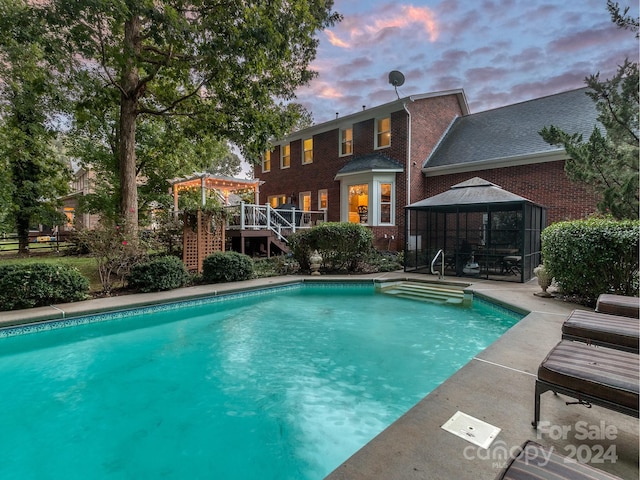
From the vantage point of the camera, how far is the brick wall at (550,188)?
34.5 ft

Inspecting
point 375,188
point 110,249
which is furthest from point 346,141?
point 110,249

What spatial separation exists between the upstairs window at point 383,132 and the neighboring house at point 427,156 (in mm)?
44

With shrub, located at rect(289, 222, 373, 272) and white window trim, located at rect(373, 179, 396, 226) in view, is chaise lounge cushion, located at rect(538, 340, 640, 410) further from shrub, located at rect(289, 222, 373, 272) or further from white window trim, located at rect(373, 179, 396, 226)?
white window trim, located at rect(373, 179, 396, 226)

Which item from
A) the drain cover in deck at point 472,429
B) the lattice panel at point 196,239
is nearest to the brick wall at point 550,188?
the drain cover in deck at point 472,429

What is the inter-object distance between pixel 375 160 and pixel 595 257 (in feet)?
31.5

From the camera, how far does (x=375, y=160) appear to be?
14.1 m

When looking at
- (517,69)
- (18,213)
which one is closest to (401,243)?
(517,69)

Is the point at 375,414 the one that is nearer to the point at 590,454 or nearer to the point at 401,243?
the point at 590,454

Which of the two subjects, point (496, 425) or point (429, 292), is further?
point (429, 292)

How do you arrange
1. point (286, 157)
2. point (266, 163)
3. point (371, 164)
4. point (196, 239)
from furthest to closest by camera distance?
point (266, 163)
point (286, 157)
point (371, 164)
point (196, 239)

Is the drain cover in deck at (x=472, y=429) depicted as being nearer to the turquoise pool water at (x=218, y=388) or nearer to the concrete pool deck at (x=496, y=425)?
the concrete pool deck at (x=496, y=425)

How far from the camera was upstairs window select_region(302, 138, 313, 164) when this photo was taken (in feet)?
57.6

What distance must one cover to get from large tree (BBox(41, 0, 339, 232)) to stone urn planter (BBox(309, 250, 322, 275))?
3901 millimetres

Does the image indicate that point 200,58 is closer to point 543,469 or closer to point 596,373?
point 596,373
